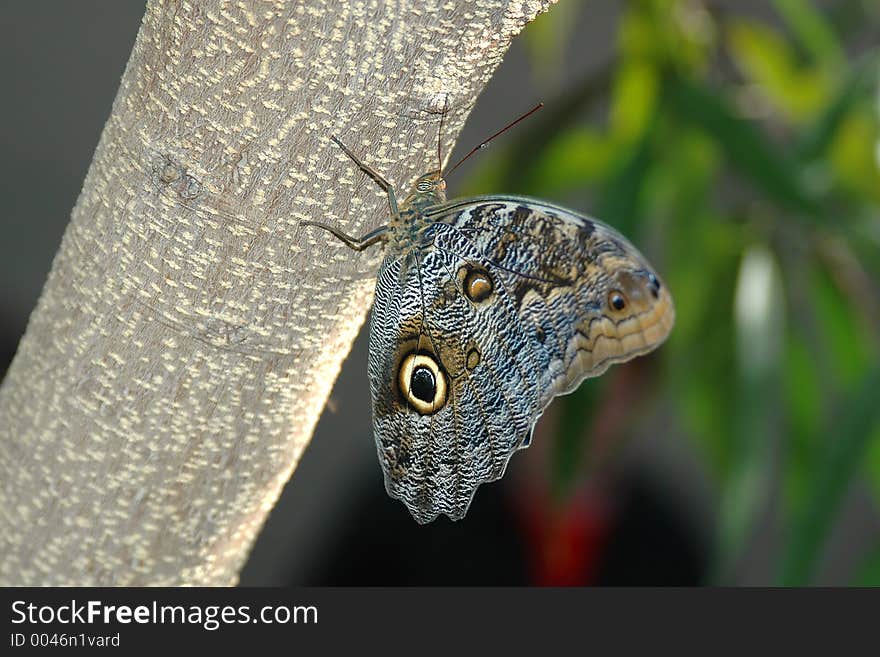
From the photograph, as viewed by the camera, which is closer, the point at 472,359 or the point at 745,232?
the point at 472,359

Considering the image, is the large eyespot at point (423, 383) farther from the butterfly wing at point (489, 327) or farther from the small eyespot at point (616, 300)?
the small eyespot at point (616, 300)

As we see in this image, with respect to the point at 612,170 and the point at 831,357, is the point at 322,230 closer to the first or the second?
the point at 612,170

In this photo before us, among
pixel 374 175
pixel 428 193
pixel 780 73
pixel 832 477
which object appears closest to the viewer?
pixel 374 175

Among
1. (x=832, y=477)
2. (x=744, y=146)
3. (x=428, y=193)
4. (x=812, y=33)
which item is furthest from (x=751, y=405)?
(x=428, y=193)

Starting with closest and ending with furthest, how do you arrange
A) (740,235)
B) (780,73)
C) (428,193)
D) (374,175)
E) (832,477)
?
(374,175) < (428,193) < (832,477) < (740,235) < (780,73)

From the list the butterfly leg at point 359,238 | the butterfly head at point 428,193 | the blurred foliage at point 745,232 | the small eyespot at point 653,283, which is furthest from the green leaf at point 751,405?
the butterfly leg at point 359,238

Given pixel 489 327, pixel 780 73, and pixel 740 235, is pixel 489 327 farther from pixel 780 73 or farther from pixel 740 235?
pixel 780 73

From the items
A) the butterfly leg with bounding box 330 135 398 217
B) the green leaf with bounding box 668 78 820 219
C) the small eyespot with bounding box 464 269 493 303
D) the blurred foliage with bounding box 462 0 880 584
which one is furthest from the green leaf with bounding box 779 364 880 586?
the butterfly leg with bounding box 330 135 398 217
